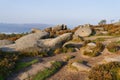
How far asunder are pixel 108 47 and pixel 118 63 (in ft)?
16.4

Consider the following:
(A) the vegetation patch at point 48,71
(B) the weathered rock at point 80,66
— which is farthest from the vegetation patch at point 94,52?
(A) the vegetation patch at point 48,71

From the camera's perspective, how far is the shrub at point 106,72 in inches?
757

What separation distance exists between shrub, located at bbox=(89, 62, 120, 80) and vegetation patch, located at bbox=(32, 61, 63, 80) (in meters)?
3.13

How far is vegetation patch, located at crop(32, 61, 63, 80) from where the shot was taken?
20.1 m

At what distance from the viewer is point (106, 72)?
64.5ft

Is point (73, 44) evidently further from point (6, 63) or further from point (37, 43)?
point (6, 63)

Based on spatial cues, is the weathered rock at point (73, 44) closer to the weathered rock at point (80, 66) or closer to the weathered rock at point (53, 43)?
the weathered rock at point (53, 43)

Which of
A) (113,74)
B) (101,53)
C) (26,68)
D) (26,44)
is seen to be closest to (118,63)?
(113,74)

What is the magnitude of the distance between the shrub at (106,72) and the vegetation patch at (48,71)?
10.3 ft

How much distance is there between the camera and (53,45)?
27.1 metres

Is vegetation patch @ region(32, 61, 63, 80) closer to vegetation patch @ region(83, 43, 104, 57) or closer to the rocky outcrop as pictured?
vegetation patch @ region(83, 43, 104, 57)

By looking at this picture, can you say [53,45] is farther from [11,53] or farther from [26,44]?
[11,53]

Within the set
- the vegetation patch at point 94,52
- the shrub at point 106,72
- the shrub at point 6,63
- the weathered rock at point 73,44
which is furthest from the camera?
the weathered rock at point 73,44

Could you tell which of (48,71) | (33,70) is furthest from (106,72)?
(33,70)
